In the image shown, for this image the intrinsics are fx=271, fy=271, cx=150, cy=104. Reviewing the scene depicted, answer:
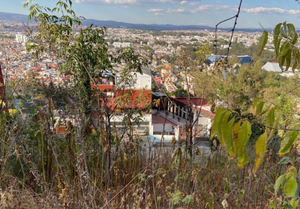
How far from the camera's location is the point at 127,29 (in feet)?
11.9

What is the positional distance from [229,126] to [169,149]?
5.13 feet

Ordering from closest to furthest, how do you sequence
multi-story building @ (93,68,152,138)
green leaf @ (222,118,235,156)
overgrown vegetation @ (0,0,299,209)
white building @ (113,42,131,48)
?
green leaf @ (222,118,235,156) → overgrown vegetation @ (0,0,299,209) → multi-story building @ (93,68,152,138) → white building @ (113,42,131,48)

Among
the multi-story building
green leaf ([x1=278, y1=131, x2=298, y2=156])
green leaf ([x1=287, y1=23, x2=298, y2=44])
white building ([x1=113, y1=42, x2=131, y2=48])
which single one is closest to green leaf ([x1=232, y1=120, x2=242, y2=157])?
green leaf ([x1=278, y1=131, x2=298, y2=156])

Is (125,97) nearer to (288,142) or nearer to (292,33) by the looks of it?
(292,33)

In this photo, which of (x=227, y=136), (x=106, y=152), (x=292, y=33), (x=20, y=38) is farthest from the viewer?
(x=20, y=38)

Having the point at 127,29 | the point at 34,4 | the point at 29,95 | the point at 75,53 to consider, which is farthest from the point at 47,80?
the point at 127,29

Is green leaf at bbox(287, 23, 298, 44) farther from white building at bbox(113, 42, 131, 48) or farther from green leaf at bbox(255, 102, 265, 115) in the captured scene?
white building at bbox(113, 42, 131, 48)

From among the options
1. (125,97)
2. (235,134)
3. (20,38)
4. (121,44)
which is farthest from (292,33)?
(121,44)

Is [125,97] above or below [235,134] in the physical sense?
below

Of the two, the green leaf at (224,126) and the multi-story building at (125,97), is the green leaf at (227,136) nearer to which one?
the green leaf at (224,126)

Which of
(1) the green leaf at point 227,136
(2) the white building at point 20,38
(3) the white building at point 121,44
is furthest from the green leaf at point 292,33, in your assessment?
(3) the white building at point 121,44

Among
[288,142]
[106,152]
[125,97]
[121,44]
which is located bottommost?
[106,152]

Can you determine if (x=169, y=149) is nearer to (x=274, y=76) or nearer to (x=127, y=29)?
(x=127, y=29)

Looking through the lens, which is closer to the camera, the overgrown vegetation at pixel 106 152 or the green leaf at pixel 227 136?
the green leaf at pixel 227 136
